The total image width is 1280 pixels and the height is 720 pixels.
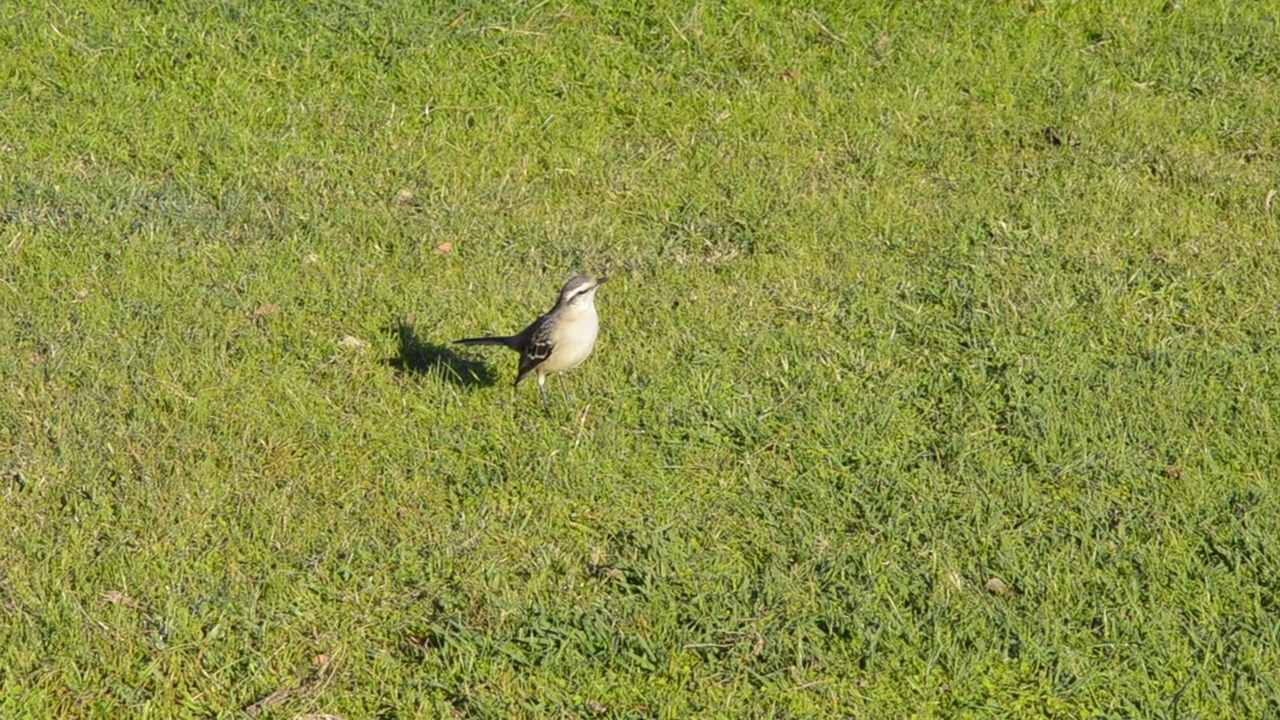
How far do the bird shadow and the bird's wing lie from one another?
0.40 meters

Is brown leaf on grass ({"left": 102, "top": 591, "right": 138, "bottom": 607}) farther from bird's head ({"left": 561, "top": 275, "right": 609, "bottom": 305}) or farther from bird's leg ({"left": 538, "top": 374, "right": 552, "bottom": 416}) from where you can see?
bird's head ({"left": 561, "top": 275, "right": 609, "bottom": 305})

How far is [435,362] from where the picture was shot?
8.19 m

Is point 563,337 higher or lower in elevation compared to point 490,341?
higher

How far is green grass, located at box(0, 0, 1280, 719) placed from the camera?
5.96 metres

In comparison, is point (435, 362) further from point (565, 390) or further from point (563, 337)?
point (563, 337)

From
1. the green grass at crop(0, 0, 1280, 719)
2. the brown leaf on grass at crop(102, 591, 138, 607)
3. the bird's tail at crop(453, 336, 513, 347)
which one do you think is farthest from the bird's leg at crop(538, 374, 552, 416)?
the brown leaf on grass at crop(102, 591, 138, 607)

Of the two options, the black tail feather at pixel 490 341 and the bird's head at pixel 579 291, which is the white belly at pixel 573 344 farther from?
the black tail feather at pixel 490 341

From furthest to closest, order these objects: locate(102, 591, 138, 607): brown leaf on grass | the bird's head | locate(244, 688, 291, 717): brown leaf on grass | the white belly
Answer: the bird's head, the white belly, locate(102, 591, 138, 607): brown leaf on grass, locate(244, 688, 291, 717): brown leaf on grass

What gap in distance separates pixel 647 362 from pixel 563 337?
67 cm

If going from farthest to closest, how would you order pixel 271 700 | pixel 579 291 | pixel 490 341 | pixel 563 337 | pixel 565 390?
pixel 490 341, pixel 565 390, pixel 579 291, pixel 563 337, pixel 271 700

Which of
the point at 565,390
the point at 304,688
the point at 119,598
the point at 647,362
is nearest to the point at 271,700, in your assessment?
the point at 304,688

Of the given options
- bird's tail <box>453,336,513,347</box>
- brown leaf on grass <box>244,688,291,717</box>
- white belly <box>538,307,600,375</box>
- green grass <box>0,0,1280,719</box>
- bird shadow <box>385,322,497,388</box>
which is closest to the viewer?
brown leaf on grass <box>244,688,291,717</box>

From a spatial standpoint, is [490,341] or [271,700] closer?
[271,700]

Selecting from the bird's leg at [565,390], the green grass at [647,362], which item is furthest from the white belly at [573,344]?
the green grass at [647,362]
